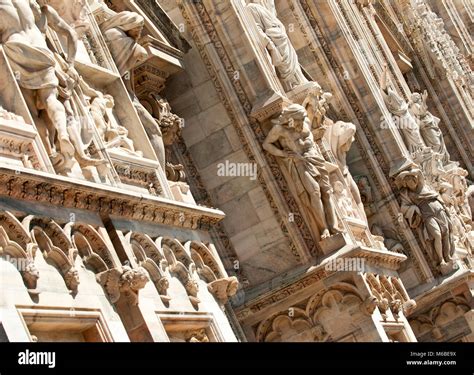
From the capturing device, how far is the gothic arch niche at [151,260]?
12.1 metres

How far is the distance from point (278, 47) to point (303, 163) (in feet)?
7.05

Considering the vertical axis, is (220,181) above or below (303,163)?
above

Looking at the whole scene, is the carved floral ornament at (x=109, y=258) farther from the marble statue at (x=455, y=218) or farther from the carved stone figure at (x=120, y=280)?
the marble statue at (x=455, y=218)

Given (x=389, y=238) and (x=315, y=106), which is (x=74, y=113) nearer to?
(x=315, y=106)

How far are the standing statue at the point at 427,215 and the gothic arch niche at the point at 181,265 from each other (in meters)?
7.90

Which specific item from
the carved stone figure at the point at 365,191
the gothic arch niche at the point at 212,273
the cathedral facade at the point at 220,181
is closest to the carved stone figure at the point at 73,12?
the cathedral facade at the point at 220,181

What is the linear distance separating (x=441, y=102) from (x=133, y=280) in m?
18.4

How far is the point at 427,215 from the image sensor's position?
20.2 metres

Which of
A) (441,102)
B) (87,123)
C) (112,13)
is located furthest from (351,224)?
(441,102)

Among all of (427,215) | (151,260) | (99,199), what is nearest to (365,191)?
(427,215)

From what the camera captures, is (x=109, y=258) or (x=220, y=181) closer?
(x=109, y=258)

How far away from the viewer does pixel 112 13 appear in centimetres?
1428
